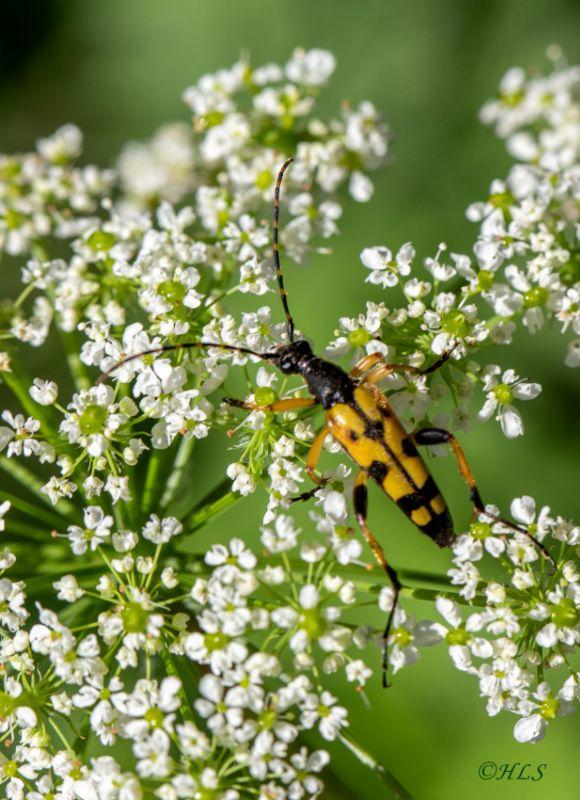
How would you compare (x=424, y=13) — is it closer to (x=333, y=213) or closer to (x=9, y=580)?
(x=333, y=213)

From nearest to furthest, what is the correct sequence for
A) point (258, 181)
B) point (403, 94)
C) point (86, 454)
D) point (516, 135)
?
point (86, 454), point (258, 181), point (516, 135), point (403, 94)

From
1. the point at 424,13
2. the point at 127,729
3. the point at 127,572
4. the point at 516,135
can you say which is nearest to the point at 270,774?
the point at 127,729

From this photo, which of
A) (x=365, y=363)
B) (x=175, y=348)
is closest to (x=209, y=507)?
(x=175, y=348)

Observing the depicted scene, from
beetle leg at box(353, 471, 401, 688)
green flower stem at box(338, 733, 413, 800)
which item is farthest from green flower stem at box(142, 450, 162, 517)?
green flower stem at box(338, 733, 413, 800)

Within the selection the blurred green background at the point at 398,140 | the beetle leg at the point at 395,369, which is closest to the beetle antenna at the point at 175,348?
the beetle leg at the point at 395,369

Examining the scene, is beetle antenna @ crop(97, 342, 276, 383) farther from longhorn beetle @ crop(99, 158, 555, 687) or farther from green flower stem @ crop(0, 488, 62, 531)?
green flower stem @ crop(0, 488, 62, 531)

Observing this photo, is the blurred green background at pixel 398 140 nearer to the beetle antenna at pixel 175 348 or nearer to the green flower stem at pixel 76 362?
the green flower stem at pixel 76 362

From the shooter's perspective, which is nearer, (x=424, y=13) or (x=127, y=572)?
(x=127, y=572)
